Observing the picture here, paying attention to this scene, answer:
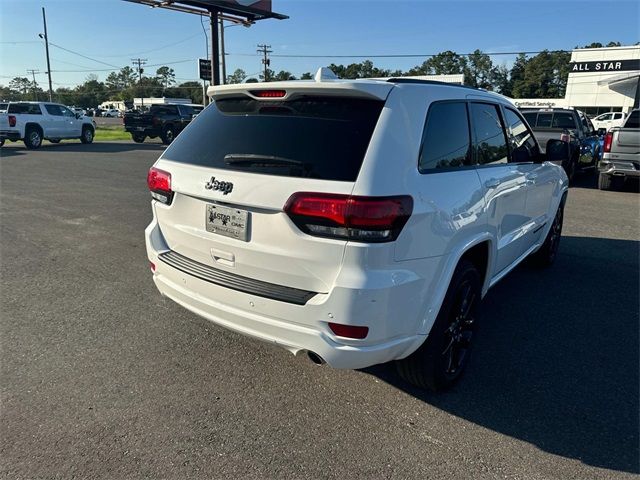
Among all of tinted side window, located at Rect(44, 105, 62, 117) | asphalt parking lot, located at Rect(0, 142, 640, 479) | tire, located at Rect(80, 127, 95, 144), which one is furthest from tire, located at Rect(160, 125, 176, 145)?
asphalt parking lot, located at Rect(0, 142, 640, 479)

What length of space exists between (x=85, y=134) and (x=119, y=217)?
62.5ft

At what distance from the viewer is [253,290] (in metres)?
2.68

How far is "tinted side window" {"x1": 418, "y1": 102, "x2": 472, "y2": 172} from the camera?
9.07 feet

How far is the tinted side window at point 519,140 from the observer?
13.5 ft

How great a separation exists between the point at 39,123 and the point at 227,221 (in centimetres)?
2272

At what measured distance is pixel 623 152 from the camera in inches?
439

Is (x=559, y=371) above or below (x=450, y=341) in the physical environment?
below

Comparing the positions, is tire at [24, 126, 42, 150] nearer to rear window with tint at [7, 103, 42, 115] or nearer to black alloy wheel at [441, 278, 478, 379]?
rear window with tint at [7, 103, 42, 115]

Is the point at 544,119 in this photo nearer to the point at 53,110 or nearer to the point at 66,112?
the point at 53,110

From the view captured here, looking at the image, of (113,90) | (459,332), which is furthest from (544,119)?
(113,90)

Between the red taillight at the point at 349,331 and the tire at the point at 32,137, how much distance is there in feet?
75.5

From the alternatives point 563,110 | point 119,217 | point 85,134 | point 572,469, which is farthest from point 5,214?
point 85,134

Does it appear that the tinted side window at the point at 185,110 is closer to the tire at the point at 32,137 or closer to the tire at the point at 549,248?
the tire at the point at 32,137

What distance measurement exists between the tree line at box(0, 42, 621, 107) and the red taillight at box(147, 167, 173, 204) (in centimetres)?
7251
